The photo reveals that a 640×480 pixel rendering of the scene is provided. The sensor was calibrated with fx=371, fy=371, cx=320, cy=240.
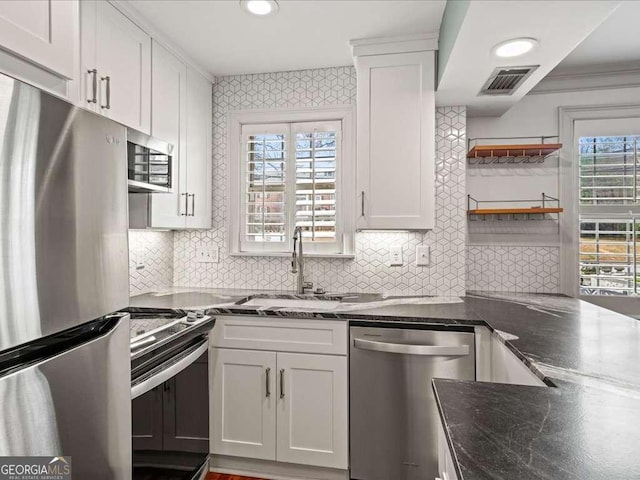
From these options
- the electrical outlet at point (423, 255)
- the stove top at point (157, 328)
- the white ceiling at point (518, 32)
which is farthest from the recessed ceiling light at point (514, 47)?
the stove top at point (157, 328)

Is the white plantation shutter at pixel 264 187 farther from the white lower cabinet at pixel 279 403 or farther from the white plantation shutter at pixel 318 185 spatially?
the white lower cabinet at pixel 279 403

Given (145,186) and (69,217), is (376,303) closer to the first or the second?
(145,186)

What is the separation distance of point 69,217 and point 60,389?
1.13ft

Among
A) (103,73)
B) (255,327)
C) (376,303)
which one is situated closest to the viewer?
(103,73)

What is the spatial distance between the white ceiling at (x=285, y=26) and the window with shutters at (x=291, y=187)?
46cm

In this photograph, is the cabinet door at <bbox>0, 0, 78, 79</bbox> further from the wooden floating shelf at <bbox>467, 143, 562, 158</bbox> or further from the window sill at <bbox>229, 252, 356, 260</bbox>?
the wooden floating shelf at <bbox>467, 143, 562, 158</bbox>

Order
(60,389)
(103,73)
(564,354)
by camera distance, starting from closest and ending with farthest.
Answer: (60,389) < (564,354) < (103,73)

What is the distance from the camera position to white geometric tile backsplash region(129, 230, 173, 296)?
240 centimetres

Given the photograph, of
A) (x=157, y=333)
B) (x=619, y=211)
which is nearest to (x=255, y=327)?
(x=157, y=333)

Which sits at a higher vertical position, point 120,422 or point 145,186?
point 145,186

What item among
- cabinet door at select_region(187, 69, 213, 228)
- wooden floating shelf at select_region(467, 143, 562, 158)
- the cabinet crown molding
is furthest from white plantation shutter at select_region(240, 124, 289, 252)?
wooden floating shelf at select_region(467, 143, 562, 158)

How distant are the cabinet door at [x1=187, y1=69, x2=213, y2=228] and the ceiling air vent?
1.84 m

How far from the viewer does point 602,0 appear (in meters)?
1.29

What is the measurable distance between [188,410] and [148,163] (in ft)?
3.86
